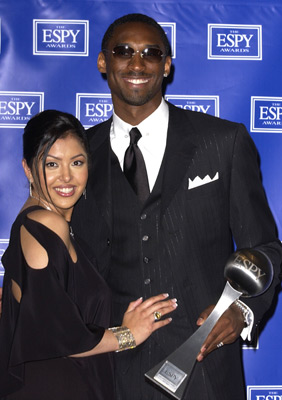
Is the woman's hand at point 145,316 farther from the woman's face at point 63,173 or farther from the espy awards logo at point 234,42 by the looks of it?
the espy awards logo at point 234,42

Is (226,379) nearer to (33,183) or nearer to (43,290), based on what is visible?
(43,290)

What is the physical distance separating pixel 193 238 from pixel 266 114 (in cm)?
136

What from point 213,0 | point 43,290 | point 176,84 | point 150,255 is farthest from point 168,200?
point 213,0

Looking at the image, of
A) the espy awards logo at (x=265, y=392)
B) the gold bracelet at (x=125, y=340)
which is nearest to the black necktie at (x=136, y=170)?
the gold bracelet at (x=125, y=340)

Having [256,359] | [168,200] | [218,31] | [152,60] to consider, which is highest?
[218,31]

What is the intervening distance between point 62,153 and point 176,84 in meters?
1.31

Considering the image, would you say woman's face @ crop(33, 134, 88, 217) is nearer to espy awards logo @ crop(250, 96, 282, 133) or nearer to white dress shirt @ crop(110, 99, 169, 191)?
A: white dress shirt @ crop(110, 99, 169, 191)

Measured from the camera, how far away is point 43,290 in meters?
1.94

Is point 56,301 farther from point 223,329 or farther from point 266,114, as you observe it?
point 266,114

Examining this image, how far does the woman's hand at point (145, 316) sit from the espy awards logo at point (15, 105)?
1.57 metres

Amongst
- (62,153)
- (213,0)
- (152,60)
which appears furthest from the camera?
(213,0)

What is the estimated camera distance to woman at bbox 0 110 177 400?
195 cm

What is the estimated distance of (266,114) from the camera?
10.8 feet

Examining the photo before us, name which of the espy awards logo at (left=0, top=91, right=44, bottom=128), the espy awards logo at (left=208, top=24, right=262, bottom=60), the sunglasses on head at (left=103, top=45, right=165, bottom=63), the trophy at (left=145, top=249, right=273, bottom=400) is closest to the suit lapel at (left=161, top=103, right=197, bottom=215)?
the sunglasses on head at (left=103, top=45, right=165, bottom=63)
